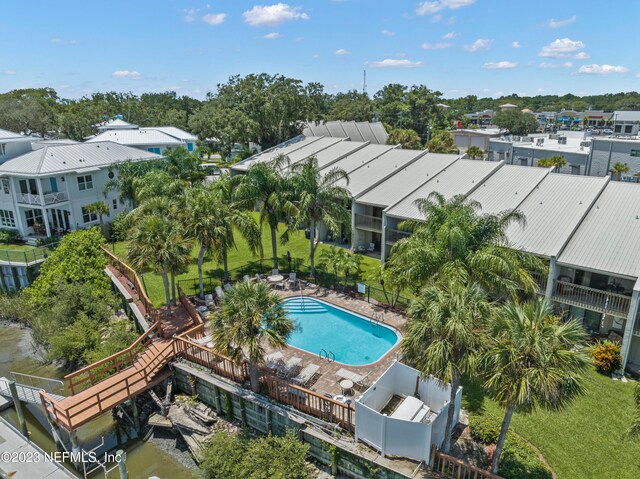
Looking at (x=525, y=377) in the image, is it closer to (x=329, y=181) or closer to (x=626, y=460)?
(x=626, y=460)

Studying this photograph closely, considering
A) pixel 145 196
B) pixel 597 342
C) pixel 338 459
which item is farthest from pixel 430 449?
pixel 145 196

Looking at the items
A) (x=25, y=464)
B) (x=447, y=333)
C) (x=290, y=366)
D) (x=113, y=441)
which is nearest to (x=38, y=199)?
(x=113, y=441)

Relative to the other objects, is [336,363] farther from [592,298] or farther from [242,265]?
[242,265]

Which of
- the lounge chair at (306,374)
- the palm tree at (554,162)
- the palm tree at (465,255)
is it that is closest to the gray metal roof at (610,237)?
the palm tree at (465,255)

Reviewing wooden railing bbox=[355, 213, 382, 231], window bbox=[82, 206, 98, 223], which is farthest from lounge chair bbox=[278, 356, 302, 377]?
window bbox=[82, 206, 98, 223]

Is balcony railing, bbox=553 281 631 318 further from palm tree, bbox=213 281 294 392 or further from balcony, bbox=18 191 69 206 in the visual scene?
balcony, bbox=18 191 69 206
